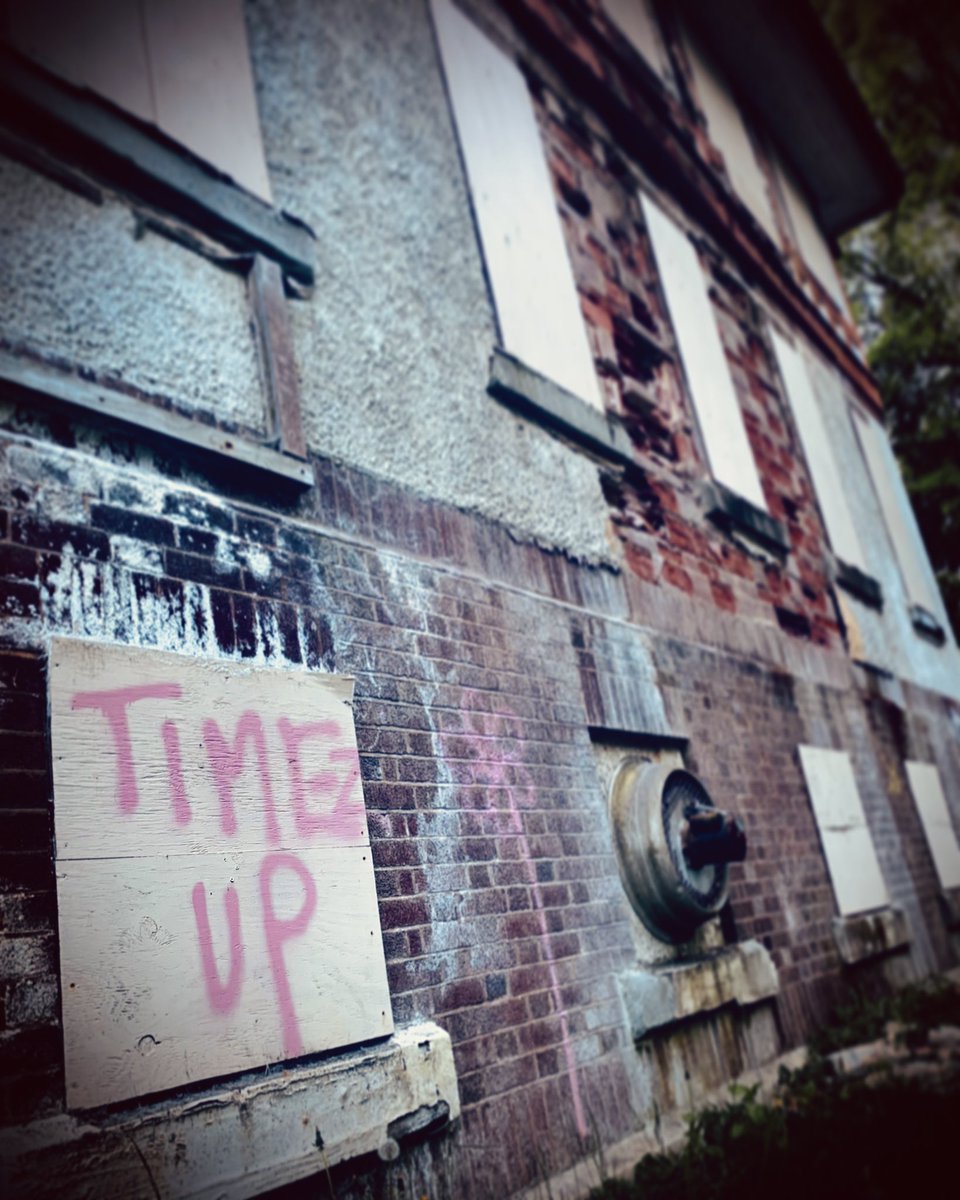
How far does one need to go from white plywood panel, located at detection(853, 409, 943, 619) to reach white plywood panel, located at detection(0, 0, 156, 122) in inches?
307

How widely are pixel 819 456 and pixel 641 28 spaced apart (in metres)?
3.76

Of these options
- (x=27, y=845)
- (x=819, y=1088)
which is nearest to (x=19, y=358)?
(x=27, y=845)

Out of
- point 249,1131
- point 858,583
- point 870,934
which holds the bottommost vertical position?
point 870,934

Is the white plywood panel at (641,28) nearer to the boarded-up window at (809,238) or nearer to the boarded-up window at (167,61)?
the boarded-up window at (809,238)

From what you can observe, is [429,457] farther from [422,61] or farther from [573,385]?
[422,61]

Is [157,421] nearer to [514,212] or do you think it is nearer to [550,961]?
[550,961]

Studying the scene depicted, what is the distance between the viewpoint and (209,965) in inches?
76.2

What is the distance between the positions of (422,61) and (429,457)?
2.26 metres

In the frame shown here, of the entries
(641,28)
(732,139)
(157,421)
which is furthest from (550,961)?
(732,139)

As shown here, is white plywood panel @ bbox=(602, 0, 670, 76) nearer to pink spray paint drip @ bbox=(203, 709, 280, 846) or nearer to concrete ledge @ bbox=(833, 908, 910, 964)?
concrete ledge @ bbox=(833, 908, 910, 964)

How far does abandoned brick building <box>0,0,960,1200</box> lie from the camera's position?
74.2 inches

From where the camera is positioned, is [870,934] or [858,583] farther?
[858,583]

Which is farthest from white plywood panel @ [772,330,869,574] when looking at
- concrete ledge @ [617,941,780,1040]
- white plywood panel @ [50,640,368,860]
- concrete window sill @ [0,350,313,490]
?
white plywood panel @ [50,640,368,860]

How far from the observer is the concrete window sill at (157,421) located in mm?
2080
